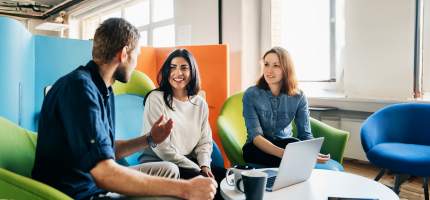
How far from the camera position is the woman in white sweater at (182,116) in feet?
7.24

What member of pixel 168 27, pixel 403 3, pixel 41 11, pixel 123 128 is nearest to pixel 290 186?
pixel 123 128

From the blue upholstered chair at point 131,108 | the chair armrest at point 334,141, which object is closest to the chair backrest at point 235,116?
the blue upholstered chair at point 131,108

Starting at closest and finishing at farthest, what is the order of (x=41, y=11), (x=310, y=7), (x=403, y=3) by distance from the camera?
(x=403, y=3) < (x=310, y=7) < (x=41, y=11)

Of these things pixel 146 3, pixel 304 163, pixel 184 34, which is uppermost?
pixel 146 3

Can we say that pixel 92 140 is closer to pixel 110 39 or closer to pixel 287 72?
pixel 110 39

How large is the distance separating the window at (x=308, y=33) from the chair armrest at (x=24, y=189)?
3342 mm

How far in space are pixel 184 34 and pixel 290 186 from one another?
3.68 meters

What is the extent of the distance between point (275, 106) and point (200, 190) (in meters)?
1.38

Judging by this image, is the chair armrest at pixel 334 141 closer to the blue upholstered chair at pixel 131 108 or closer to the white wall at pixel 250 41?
the blue upholstered chair at pixel 131 108

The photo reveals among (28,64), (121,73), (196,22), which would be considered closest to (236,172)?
(121,73)

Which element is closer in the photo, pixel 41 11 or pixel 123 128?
pixel 123 128

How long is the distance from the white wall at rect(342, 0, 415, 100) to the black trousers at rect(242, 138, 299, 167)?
1.54 metres

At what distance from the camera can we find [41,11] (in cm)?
1033

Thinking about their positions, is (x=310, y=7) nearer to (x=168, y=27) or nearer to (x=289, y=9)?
(x=289, y=9)
